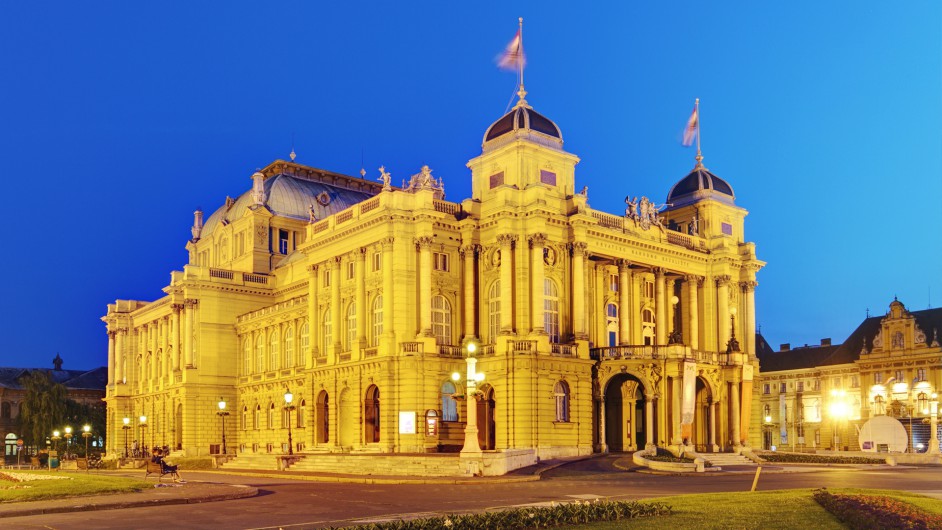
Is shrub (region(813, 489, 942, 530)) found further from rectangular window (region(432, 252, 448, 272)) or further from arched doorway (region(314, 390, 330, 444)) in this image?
arched doorway (region(314, 390, 330, 444))

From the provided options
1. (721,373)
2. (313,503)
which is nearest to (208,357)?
(721,373)

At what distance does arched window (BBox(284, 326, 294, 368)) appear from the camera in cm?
8481

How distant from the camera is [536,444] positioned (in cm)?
6297

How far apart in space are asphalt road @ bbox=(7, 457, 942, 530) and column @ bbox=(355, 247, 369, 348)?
772 inches

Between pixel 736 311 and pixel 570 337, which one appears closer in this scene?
pixel 570 337

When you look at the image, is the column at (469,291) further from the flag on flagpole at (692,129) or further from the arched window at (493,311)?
the flag on flagpole at (692,129)

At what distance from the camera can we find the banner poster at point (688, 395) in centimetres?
6569

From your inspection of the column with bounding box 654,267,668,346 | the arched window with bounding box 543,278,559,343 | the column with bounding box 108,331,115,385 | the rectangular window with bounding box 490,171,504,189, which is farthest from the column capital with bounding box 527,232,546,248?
the column with bounding box 108,331,115,385

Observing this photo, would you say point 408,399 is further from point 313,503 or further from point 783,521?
point 783,521

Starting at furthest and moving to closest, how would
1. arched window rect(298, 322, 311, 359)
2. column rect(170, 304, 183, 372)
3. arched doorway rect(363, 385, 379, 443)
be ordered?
column rect(170, 304, 183, 372)
arched window rect(298, 322, 311, 359)
arched doorway rect(363, 385, 379, 443)

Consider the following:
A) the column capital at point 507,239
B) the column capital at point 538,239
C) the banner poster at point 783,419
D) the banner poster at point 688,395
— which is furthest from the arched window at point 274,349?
the banner poster at point 783,419

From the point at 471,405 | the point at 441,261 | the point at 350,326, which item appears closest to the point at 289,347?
the point at 350,326

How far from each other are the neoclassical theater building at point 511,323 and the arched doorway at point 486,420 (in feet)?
0.48

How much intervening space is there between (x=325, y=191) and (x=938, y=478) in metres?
70.0
